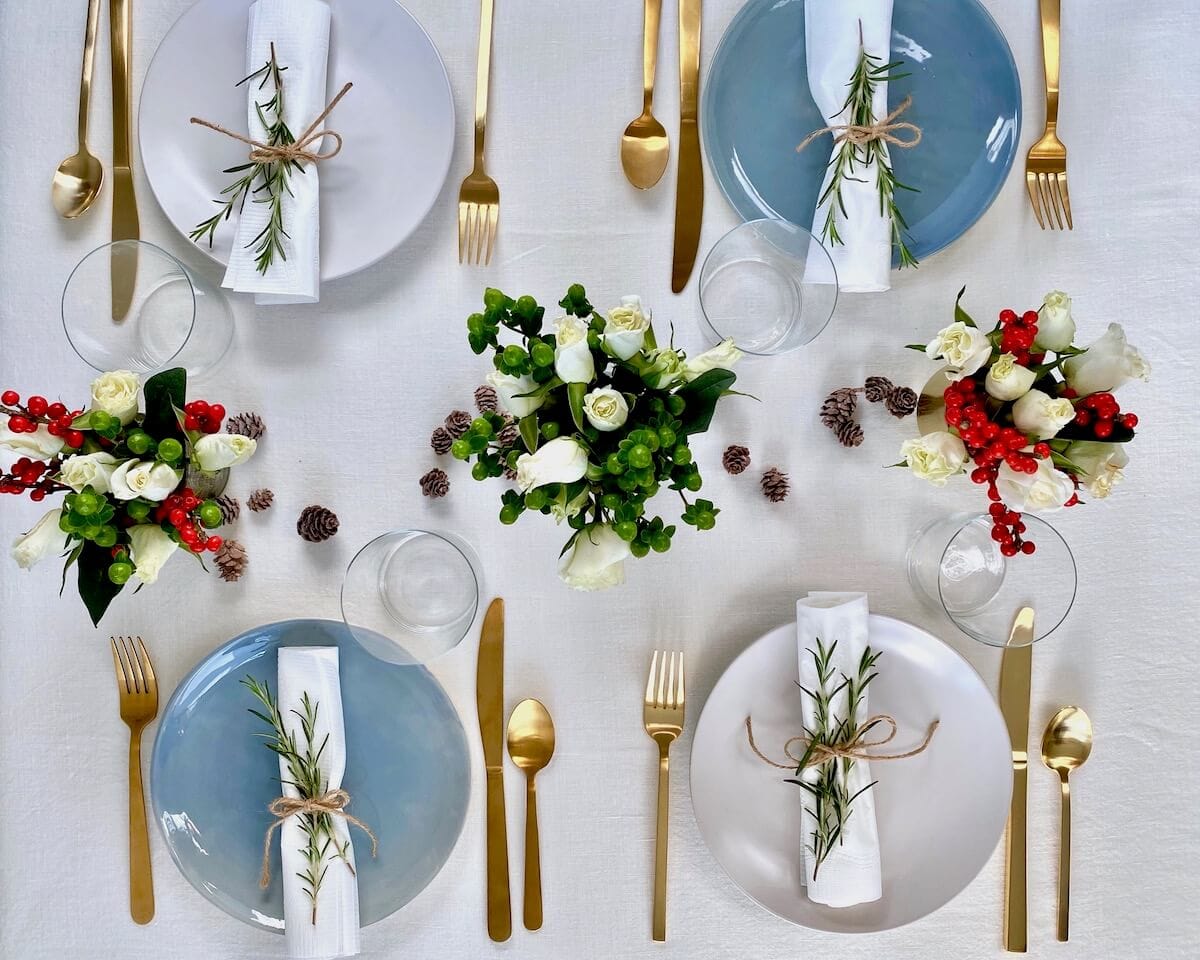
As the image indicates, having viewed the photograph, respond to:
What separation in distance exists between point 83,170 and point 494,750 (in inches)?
32.9

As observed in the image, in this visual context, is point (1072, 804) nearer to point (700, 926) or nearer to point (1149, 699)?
point (1149, 699)

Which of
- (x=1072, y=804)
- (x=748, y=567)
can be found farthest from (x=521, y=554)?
(x=1072, y=804)

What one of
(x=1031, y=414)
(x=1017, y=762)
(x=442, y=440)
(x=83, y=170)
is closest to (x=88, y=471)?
(x=442, y=440)

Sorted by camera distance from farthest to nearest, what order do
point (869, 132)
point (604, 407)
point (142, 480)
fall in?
point (869, 132), point (142, 480), point (604, 407)

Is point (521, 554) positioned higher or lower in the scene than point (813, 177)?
lower

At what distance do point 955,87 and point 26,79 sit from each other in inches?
42.8

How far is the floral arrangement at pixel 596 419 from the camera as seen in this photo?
0.68m

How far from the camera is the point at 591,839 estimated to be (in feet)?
3.42

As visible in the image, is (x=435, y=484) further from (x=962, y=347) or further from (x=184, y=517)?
(x=962, y=347)

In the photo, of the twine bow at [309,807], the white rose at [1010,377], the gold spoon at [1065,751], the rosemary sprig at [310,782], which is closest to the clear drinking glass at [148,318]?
the rosemary sprig at [310,782]

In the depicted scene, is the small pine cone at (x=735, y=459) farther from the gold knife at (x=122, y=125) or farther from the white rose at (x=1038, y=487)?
the gold knife at (x=122, y=125)

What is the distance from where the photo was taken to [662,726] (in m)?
1.02

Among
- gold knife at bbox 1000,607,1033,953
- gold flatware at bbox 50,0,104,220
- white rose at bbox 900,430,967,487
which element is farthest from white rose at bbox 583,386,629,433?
gold flatware at bbox 50,0,104,220

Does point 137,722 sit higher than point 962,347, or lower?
lower
